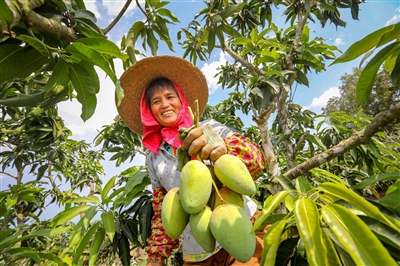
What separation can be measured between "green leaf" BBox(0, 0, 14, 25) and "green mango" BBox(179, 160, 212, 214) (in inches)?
22.6

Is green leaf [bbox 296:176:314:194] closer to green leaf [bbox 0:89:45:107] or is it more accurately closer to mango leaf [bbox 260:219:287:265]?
mango leaf [bbox 260:219:287:265]

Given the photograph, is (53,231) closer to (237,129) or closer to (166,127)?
(166,127)

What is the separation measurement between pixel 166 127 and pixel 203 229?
0.77m

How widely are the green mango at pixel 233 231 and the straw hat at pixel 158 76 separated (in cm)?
107

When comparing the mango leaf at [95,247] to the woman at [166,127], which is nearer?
the woman at [166,127]

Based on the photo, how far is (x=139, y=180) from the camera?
1.54 meters

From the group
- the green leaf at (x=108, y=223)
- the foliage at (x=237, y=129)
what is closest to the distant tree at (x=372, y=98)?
the foliage at (x=237, y=129)

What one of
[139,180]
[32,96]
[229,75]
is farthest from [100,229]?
[229,75]

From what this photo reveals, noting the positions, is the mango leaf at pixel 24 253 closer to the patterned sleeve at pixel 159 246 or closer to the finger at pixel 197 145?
the patterned sleeve at pixel 159 246

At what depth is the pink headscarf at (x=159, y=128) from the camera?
1264 millimetres

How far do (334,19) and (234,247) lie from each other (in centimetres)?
297

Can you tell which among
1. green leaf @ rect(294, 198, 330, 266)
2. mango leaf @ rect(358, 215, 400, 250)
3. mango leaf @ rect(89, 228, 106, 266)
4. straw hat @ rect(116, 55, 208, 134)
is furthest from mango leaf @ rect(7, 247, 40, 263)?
mango leaf @ rect(358, 215, 400, 250)

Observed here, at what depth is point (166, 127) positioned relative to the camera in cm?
131

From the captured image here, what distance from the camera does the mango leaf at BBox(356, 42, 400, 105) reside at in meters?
0.78
